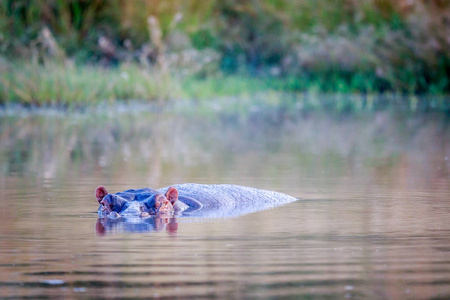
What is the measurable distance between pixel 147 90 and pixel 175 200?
1620cm

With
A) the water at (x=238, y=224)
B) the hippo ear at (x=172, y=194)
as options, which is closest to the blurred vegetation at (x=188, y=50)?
the water at (x=238, y=224)

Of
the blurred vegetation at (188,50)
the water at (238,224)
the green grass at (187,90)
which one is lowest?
the water at (238,224)

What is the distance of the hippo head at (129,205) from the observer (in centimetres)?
723

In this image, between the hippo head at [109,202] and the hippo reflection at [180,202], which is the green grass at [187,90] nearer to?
the hippo reflection at [180,202]

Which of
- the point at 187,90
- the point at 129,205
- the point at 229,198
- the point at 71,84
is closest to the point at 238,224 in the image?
the point at 129,205

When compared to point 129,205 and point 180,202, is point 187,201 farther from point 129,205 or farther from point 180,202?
point 129,205

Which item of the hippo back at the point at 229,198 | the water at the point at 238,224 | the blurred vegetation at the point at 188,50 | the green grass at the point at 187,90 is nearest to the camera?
the water at the point at 238,224

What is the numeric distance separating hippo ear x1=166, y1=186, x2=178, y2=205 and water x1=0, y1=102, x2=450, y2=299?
26 centimetres

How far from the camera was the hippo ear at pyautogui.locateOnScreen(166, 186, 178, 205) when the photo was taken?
7375 millimetres

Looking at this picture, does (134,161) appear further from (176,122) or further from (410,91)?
(410,91)

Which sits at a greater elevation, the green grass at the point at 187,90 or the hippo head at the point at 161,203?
the green grass at the point at 187,90

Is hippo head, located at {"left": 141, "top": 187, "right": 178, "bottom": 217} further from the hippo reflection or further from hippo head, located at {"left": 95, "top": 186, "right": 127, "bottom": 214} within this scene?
hippo head, located at {"left": 95, "top": 186, "right": 127, "bottom": 214}

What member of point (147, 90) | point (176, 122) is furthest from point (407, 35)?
point (176, 122)

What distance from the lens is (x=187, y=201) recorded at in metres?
7.91
